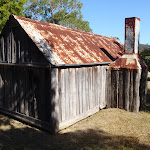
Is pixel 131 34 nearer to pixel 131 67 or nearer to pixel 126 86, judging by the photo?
pixel 131 67

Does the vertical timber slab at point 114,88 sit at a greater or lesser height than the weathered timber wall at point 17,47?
lesser

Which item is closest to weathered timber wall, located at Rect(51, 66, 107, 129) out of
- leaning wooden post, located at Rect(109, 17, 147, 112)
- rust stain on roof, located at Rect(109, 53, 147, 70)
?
rust stain on roof, located at Rect(109, 53, 147, 70)

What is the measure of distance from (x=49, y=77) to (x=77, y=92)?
5.73 ft

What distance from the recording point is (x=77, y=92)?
26.5 ft

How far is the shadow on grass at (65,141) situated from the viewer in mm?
5941

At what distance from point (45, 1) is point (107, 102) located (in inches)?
1122

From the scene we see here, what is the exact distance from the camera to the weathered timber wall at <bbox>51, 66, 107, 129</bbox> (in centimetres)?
706

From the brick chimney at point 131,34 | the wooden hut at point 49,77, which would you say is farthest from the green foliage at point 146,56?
the wooden hut at point 49,77

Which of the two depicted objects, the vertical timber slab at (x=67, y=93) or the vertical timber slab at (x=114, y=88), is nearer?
the vertical timber slab at (x=67, y=93)

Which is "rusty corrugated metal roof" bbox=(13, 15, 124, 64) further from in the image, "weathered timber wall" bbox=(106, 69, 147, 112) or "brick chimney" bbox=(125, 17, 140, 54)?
"brick chimney" bbox=(125, 17, 140, 54)

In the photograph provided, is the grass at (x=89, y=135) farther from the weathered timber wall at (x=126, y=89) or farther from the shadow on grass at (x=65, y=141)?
the weathered timber wall at (x=126, y=89)

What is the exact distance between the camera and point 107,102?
1009cm

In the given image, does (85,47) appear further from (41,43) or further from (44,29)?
(41,43)

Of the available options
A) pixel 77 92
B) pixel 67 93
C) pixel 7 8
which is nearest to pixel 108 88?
pixel 77 92
